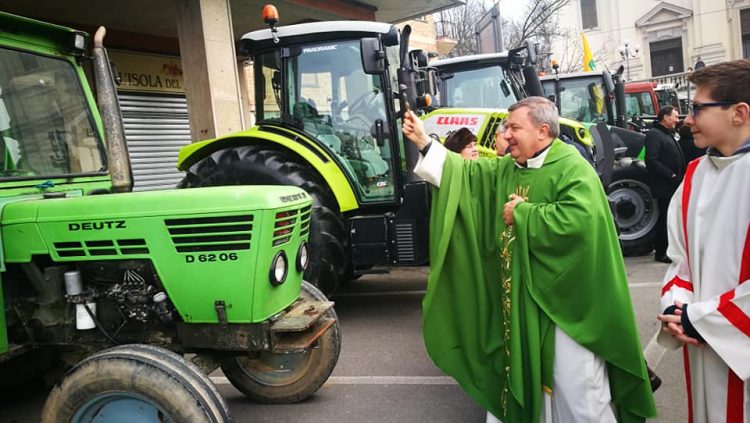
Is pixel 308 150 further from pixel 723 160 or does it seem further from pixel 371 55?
pixel 723 160

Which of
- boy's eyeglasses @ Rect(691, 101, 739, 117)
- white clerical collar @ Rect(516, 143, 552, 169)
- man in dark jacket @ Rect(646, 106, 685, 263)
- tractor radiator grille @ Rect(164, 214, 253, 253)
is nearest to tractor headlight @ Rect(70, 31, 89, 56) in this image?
tractor radiator grille @ Rect(164, 214, 253, 253)

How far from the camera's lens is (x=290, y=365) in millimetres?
3900

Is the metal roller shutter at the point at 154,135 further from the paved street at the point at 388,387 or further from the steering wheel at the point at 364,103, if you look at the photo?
the paved street at the point at 388,387

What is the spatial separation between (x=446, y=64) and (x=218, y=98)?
2967 millimetres

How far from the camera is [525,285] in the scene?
2.82 m

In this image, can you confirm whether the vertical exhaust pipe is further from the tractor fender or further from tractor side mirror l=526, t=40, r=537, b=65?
tractor side mirror l=526, t=40, r=537, b=65

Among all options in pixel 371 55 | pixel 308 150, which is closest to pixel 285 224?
pixel 371 55

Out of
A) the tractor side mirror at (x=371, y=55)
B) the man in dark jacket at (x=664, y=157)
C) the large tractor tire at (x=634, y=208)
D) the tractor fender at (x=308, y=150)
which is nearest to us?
the tractor side mirror at (x=371, y=55)

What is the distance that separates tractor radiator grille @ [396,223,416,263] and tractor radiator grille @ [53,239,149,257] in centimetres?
261

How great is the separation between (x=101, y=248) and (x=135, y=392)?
2.52 feet

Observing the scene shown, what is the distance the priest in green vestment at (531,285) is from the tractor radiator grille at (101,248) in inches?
59.3

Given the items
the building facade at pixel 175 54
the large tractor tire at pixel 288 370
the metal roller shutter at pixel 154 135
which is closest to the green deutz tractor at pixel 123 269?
the large tractor tire at pixel 288 370

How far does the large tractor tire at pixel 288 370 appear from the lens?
12.5 feet

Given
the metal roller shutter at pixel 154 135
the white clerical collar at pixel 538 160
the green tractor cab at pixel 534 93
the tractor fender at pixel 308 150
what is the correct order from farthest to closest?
the metal roller shutter at pixel 154 135 → the green tractor cab at pixel 534 93 → the tractor fender at pixel 308 150 → the white clerical collar at pixel 538 160
